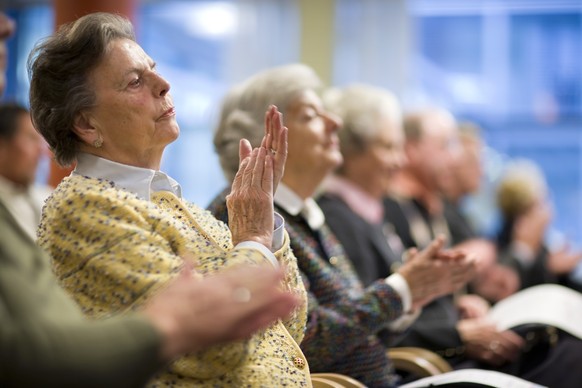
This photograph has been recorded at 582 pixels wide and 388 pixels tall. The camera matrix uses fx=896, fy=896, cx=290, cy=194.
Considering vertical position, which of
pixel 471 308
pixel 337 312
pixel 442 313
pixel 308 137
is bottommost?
pixel 471 308

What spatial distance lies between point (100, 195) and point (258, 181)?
0.34m

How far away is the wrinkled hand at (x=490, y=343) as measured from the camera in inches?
119

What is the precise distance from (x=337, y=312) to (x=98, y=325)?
1303 millimetres

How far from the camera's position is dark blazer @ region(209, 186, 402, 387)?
2.34 metres

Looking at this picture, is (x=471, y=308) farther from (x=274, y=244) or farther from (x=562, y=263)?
(x=274, y=244)

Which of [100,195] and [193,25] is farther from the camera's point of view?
[193,25]

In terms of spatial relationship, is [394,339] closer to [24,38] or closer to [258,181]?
[258,181]

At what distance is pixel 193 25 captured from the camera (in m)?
7.82

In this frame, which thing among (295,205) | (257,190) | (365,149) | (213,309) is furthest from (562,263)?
(213,309)

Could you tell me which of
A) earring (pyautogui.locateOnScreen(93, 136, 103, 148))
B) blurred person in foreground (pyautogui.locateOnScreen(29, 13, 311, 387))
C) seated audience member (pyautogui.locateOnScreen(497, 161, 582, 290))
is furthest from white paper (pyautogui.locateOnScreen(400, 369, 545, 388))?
seated audience member (pyautogui.locateOnScreen(497, 161, 582, 290))

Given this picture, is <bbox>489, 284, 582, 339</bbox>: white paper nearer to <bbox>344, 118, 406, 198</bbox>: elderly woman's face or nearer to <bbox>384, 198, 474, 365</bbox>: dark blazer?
<bbox>384, 198, 474, 365</bbox>: dark blazer

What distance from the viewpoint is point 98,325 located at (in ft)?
3.74

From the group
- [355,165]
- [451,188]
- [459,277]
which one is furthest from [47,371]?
[451,188]

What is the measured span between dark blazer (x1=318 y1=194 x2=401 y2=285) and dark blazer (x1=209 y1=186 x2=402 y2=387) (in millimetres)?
489
